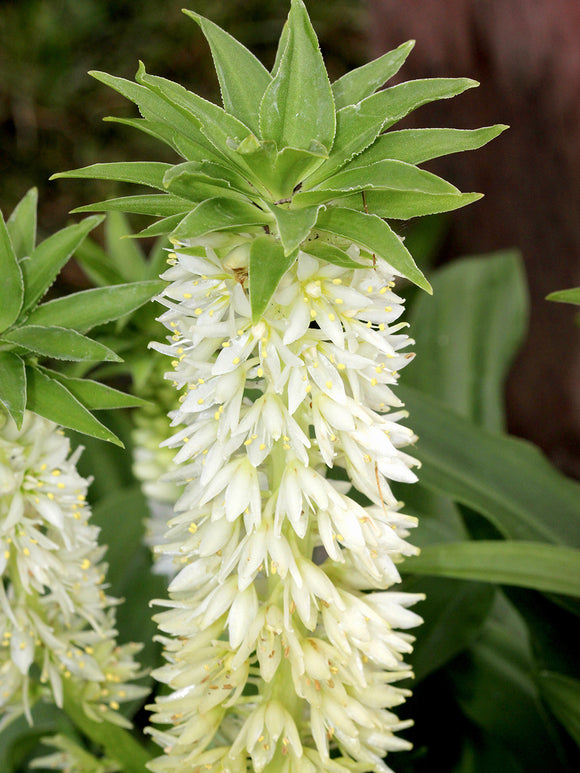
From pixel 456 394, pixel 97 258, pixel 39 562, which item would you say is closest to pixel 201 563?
pixel 39 562

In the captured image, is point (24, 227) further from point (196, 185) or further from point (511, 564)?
point (511, 564)

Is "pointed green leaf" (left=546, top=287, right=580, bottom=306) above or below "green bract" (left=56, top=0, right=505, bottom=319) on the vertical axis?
below

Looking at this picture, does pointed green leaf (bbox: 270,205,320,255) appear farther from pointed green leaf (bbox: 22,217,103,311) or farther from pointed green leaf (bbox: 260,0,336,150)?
pointed green leaf (bbox: 22,217,103,311)

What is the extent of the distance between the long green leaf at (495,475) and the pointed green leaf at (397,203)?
0.56 metres

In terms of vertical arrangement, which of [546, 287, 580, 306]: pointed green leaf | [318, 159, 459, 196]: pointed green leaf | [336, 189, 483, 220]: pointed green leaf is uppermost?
[318, 159, 459, 196]: pointed green leaf

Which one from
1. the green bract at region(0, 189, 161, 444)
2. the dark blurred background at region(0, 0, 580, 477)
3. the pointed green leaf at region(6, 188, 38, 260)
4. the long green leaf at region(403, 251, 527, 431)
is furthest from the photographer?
the dark blurred background at region(0, 0, 580, 477)

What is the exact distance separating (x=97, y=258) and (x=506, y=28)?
146 centimetres

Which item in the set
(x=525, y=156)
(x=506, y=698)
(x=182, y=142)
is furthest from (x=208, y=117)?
(x=525, y=156)

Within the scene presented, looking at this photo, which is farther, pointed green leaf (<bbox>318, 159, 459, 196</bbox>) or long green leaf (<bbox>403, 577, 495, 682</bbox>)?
long green leaf (<bbox>403, 577, 495, 682</bbox>)

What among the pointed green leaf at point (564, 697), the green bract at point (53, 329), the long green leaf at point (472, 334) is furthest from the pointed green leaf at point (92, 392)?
the long green leaf at point (472, 334)

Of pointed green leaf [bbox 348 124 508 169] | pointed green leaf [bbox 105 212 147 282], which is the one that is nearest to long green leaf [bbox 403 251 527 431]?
pointed green leaf [bbox 105 212 147 282]

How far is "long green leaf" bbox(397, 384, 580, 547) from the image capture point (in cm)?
124

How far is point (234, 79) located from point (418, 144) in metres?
0.18

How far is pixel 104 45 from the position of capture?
374 centimetres
